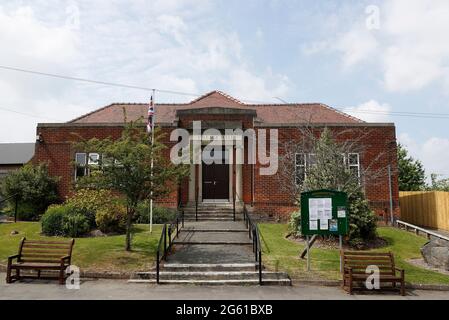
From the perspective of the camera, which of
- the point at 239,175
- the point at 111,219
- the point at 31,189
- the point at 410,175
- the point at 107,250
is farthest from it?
the point at 410,175

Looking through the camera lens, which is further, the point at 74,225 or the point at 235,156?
the point at 235,156

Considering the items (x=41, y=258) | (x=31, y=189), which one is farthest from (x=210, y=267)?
(x=31, y=189)

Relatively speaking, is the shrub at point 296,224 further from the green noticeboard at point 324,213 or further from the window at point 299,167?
the green noticeboard at point 324,213

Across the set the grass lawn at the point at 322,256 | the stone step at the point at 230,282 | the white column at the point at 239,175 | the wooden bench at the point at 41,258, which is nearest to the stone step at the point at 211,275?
the stone step at the point at 230,282

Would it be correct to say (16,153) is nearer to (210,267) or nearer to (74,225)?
(74,225)

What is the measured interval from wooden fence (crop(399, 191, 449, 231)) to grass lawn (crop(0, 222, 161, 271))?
42.5ft

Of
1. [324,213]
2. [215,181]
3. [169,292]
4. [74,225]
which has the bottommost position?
[169,292]

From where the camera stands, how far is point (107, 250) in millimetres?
11422

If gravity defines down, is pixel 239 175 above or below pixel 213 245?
above

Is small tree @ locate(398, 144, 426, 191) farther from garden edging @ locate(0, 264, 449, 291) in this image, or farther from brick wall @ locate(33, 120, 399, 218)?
garden edging @ locate(0, 264, 449, 291)

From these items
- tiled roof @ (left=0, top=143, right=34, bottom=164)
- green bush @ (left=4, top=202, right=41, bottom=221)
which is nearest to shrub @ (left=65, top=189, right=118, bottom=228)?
green bush @ (left=4, top=202, right=41, bottom=221)

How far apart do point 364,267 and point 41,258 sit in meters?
7.76

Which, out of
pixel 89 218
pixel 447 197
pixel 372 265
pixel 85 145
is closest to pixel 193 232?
pixel 89 218

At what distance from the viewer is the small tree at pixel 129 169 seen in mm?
10891
